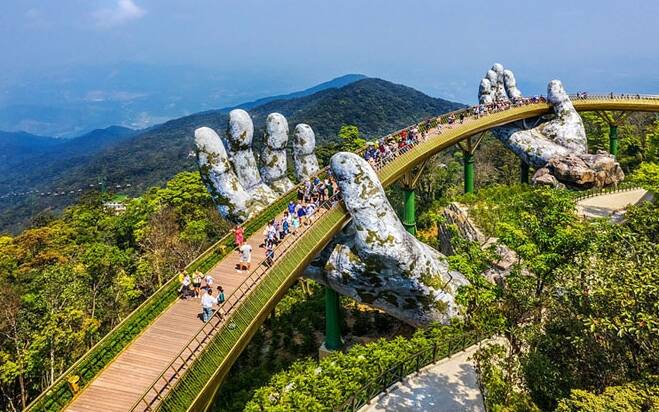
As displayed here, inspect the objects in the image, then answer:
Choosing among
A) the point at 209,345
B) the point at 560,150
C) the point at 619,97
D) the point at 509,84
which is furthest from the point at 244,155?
the point at 619,97

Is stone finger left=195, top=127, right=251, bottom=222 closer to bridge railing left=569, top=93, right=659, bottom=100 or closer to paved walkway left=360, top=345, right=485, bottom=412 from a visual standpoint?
paved walkway left=360, top=345, right=485, bottom=412

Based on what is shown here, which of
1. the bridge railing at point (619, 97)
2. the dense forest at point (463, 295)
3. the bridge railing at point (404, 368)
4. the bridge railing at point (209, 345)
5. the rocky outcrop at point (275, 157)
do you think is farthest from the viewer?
the bridge railing at point (619, 97)

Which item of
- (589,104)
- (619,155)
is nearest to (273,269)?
(589,104)

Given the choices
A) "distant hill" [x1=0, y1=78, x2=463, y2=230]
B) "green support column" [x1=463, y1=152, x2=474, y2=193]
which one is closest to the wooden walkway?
"green support column" [x1=463, y1=152, x2=474, y2=193]

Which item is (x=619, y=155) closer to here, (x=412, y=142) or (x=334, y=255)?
(x=412, y=142)

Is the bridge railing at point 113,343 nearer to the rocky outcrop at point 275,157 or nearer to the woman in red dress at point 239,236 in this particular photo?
the woman in red dress at point 239,236

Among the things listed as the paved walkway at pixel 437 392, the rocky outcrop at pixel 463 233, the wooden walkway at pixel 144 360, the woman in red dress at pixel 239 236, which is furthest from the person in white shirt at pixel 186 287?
the rocky outcrop at pixel 463 233

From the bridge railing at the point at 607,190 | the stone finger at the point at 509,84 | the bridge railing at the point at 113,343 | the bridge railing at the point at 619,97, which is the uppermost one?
the stone finger at the point at 509,84
